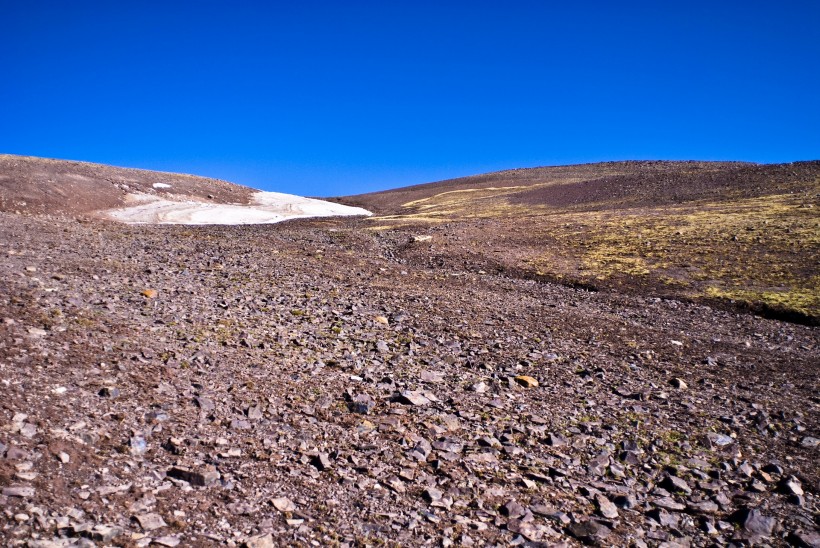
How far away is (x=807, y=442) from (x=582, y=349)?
16.9 feet

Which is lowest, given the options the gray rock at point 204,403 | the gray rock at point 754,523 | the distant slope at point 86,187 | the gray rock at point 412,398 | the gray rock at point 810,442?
the gray rock at point 754,523

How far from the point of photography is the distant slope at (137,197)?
40.1 meters

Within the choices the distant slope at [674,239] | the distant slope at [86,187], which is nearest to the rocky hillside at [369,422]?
the distant slope at [674,239]

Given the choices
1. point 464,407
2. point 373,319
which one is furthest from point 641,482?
point 373,319

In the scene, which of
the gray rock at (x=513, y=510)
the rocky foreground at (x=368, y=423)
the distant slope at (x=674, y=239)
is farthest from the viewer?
the distant slope at (x=674, y=239)

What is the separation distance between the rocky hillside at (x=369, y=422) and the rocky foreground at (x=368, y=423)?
0.04m

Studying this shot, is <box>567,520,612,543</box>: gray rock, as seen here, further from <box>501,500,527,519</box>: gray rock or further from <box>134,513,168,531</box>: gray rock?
<box>134,513,168,531</box>: gray rock

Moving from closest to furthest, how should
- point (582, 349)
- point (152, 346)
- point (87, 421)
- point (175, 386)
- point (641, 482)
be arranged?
point (87, 421) → point (641, 482) → point (175, 386) → point (152, 346) → point (582, 349)

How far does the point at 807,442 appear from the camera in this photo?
29.4ft

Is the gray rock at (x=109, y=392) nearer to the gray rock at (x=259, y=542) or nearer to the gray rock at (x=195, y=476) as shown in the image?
the gray rock at (x=195, y=476)

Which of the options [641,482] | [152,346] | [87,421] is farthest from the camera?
[152,346]

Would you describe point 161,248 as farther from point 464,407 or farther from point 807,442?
point 807,442

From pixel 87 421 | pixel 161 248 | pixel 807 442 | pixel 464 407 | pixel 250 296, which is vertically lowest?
pixel 807 442

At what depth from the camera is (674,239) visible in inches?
1312
